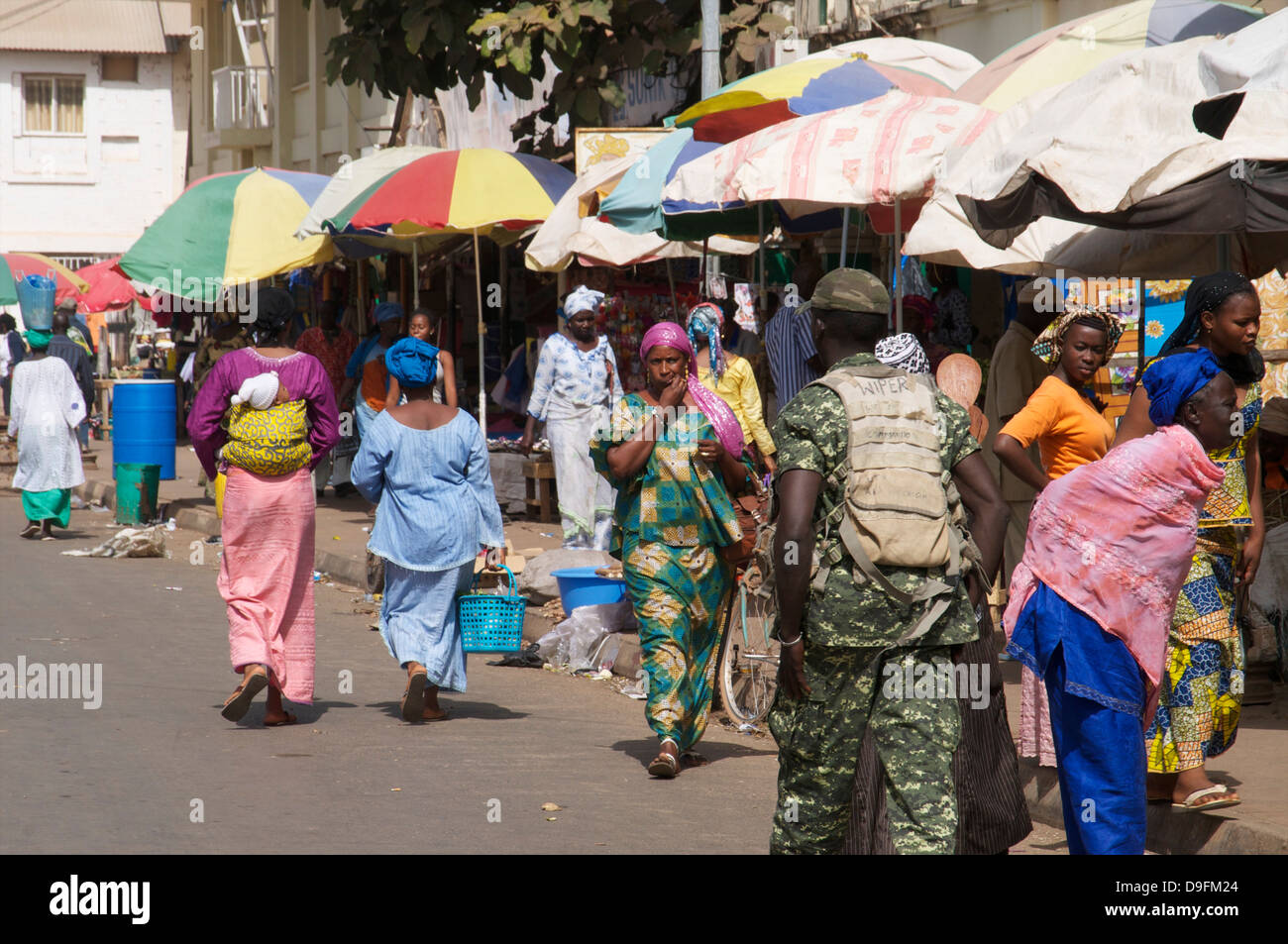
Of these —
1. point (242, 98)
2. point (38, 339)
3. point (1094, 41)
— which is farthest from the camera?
point (242, 98)

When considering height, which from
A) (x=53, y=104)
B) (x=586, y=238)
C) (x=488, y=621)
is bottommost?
(x=488, y=621)

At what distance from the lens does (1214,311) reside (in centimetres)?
585

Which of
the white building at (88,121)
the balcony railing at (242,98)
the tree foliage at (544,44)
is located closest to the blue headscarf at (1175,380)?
the tree foliage at (544,44)

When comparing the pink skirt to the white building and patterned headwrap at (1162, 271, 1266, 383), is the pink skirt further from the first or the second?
the white building

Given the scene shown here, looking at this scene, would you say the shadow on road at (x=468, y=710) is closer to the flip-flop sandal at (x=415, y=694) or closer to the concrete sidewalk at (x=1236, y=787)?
the flip-flop sandal at (x=415, y=694)

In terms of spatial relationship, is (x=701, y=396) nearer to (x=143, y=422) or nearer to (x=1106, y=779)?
(x=1106, y=779)

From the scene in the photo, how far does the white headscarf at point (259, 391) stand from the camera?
7836mm

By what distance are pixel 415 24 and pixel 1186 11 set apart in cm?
805

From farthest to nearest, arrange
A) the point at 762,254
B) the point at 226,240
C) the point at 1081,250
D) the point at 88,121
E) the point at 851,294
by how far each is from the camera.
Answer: the point at 88,121, the point at 226,240, the point at 762,254, the point at 1081,250, the point at 851,294

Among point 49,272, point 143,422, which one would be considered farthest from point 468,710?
point 49,272

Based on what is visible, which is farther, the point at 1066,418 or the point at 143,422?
the point at 143,422

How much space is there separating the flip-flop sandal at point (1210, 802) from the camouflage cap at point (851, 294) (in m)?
2.34

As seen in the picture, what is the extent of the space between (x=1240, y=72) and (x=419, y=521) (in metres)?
3.96
